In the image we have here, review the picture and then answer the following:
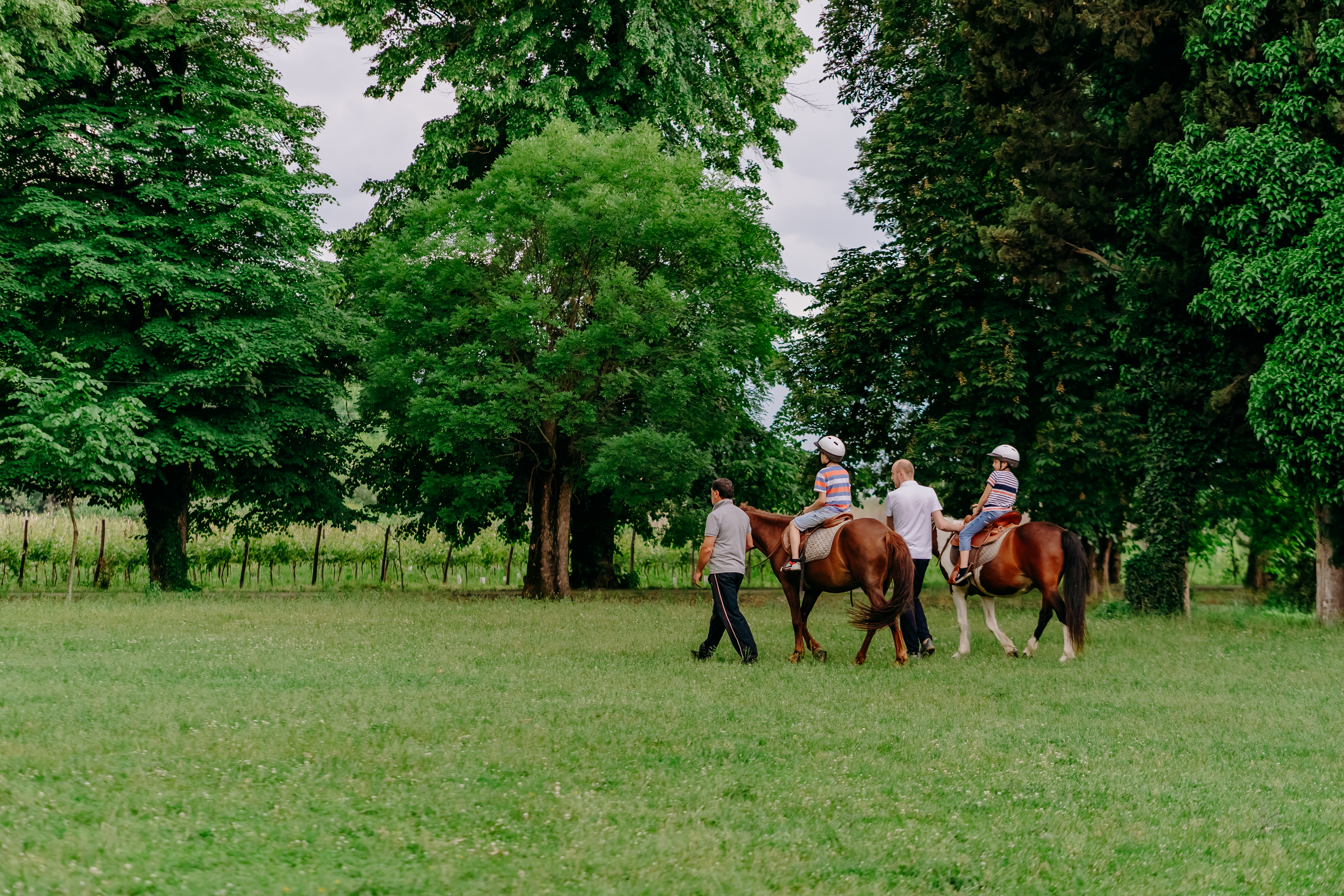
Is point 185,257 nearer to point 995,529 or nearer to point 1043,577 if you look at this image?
point 995,529

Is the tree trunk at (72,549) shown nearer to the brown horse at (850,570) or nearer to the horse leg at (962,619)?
the brown horse at (850,570)

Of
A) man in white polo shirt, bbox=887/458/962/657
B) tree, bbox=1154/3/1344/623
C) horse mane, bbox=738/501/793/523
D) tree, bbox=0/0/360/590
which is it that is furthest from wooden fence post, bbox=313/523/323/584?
tree, bbox=1154/3/1344/623

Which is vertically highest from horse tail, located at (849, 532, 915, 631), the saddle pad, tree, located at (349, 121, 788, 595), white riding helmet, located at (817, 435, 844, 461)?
tree, located at (349, 121, 788, 595)

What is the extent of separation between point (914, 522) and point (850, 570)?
1.78m

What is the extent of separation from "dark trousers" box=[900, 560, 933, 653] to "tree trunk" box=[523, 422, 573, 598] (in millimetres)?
12035

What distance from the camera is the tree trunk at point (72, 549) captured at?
23125 millimetres

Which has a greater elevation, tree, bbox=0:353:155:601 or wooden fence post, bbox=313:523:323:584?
tree, bbox=0:353:155:601

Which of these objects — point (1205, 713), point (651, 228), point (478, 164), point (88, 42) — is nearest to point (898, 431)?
point (651, 228)

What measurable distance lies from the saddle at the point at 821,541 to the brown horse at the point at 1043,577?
246 cm

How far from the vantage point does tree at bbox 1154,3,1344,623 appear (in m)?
18.9

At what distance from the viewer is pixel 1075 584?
47.2 ft

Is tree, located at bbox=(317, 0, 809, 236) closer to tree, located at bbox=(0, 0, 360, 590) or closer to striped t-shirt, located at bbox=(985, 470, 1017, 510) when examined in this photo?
tree, located at bbox=(0, 0, 360, 590)

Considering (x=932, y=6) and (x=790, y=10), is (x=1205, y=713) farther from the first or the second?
(x=790, y=10)

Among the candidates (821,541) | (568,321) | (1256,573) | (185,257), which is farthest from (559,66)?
(1256,573)
